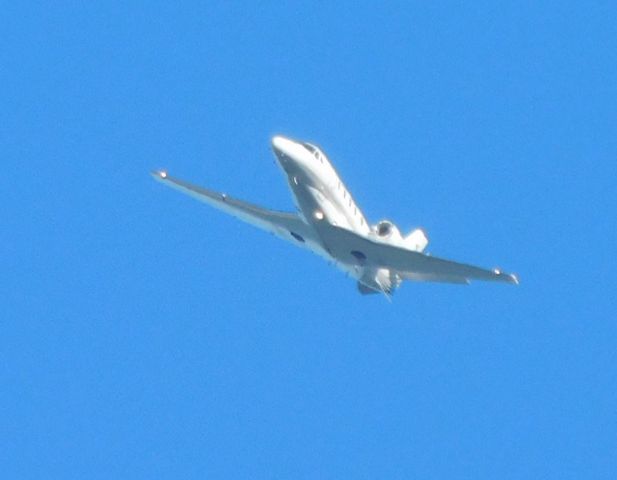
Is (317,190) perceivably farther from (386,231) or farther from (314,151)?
(386,231)

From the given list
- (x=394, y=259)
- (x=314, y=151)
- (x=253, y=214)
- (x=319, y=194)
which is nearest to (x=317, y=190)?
(x=319, y=194)

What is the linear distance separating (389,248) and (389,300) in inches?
190

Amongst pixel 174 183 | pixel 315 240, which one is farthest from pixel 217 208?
pixel 315 240

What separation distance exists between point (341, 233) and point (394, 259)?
2.43 meters

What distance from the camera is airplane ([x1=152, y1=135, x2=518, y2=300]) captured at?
6025 centimetres

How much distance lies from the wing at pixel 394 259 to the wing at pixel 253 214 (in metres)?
1.29

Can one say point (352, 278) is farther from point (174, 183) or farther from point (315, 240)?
point (174, 183)

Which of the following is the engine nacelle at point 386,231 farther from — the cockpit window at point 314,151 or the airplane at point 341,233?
the cockpit window at point 314,151

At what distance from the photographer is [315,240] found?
206ft

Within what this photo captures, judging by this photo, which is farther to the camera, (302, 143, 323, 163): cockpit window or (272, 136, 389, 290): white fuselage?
(302, 143, 323, 163): cockpit window

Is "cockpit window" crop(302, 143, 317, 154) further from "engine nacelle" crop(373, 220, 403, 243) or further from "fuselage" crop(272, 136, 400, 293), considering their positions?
"engine nacelle" crop(373, 220, 403, 243)

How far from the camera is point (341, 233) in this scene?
60.8m

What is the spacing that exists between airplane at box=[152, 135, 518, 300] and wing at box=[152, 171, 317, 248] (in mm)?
43

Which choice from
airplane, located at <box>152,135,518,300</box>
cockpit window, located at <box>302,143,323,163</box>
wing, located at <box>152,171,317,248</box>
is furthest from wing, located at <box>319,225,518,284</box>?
cockpit window, located at <box>302,143,323,163</box>
